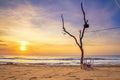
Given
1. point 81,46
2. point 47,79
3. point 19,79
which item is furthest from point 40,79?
point 81,46

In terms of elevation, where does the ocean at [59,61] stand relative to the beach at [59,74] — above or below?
below

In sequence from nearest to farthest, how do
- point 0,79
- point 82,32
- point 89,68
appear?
1. point 0,79
2. point 89,68
3. point 82,32

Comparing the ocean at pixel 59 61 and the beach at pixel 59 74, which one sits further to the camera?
the ocean at pixel 59 61

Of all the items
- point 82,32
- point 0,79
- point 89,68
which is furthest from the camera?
point 82,32

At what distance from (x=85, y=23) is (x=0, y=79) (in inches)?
399

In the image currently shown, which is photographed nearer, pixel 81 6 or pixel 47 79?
pixel 47 79

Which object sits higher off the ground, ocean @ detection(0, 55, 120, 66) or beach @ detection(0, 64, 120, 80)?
beach @ detection(0, 64, 120, 80)

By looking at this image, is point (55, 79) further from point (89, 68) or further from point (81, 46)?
point (81, 46)

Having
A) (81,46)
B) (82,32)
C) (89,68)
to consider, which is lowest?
(89,68)

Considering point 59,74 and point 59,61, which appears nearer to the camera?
point 59,74

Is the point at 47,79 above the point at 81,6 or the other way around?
the other way around

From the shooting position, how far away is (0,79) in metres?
10.2

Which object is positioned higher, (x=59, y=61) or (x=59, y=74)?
(x=59, y=74)

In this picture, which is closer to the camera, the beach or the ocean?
the beach
